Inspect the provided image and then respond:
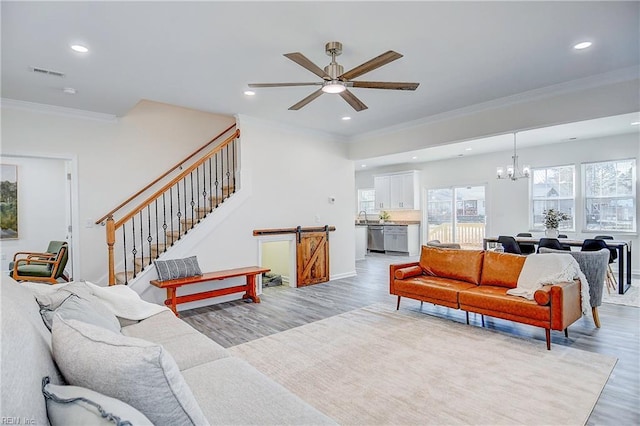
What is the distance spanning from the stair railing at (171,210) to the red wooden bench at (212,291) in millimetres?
686

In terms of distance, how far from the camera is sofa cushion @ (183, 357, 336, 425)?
1.42m

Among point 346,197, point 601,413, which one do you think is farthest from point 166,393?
point 346,197

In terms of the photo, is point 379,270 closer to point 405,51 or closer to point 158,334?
point 405,51

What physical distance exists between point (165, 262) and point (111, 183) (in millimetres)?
1794

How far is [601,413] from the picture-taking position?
7.55 ft

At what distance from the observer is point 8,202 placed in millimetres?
6266

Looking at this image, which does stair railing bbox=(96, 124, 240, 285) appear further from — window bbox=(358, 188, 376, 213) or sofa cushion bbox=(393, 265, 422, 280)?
window bbox=(358, 188, 376, 213)

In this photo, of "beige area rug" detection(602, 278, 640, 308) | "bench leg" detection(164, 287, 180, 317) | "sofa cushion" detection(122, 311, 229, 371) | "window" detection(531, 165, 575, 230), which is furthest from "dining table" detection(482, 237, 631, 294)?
"sofa cushion" detection(122, 311, 229, 371)

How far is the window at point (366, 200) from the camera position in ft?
40.0

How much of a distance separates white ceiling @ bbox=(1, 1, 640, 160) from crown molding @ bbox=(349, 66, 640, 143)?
0.08 metres

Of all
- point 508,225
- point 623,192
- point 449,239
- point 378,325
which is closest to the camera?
point 378,325

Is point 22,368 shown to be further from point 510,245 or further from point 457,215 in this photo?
point 457,215

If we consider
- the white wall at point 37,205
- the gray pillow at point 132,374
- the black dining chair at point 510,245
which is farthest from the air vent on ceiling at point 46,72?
the black dining chair at point 510,245

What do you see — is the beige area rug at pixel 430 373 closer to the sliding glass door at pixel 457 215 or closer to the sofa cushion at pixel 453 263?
the sofa cushion at pixel 453 263
